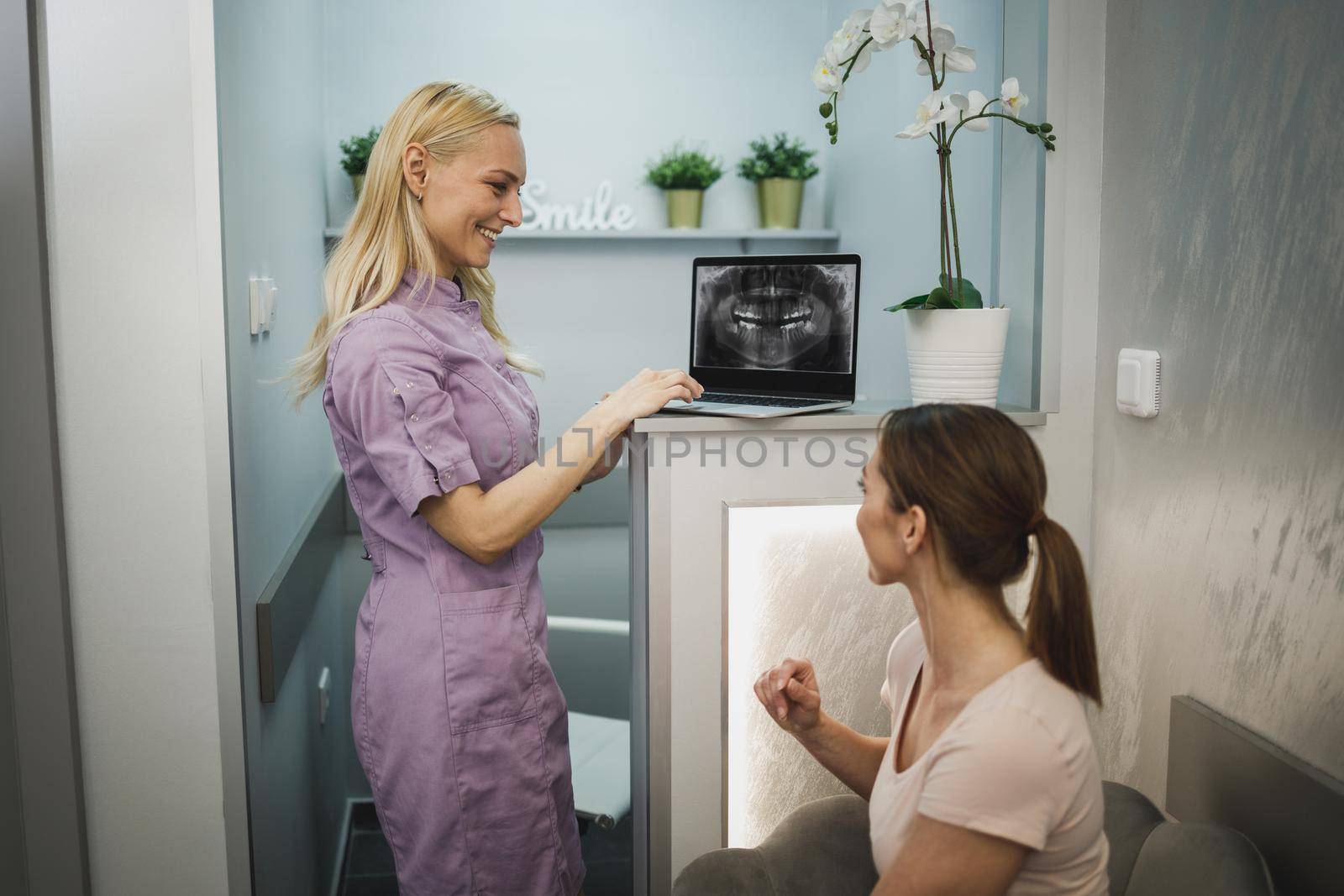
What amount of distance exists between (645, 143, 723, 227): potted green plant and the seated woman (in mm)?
2136

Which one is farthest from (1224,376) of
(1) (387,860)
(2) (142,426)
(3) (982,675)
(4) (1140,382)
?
(1) (387,860)

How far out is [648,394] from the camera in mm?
1582

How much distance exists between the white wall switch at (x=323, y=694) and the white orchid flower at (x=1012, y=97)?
2.08m

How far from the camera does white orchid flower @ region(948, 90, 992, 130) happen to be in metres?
1.67

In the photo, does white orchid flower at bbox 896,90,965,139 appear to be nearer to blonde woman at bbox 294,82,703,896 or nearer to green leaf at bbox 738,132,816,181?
blonde woman at bbox 294,82,703,896

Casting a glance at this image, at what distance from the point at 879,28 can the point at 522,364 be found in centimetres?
77

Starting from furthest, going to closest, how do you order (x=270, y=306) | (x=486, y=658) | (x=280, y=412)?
1. (x=280, y=412)
2. (x=270, y=306)
3. (x=486, y=658)

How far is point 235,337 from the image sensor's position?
1799 mm

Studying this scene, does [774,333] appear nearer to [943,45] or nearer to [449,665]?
[943,45]

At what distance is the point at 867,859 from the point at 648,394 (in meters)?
0.71

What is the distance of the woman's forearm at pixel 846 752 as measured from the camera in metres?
1.37

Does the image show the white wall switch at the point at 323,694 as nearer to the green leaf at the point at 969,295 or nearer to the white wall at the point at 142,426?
the white wall at the point at 142,426

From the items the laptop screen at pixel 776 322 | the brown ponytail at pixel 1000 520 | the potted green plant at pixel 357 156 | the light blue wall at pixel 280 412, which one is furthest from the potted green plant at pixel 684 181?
the brown ponytail at pixel 1000 520

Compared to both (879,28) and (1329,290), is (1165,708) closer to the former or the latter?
(1329,290)
